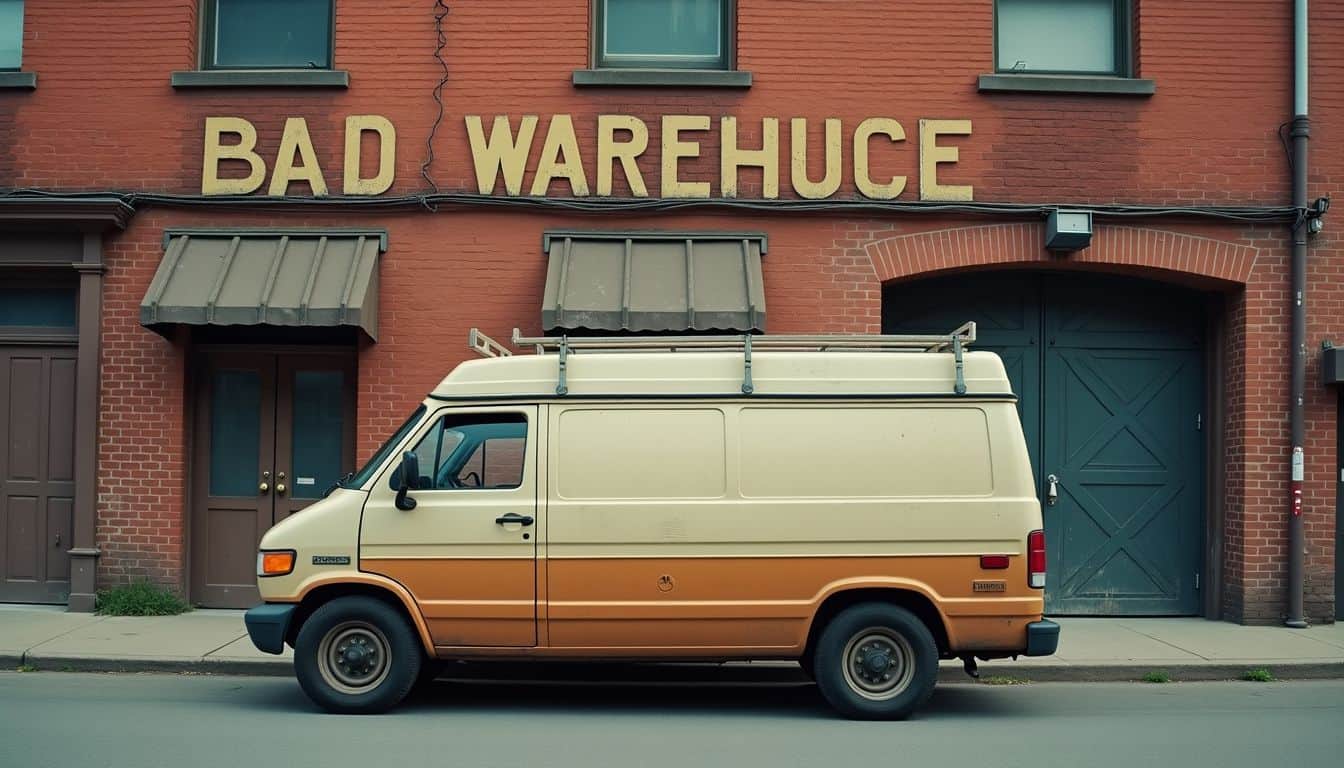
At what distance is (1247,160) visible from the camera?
11023 mm

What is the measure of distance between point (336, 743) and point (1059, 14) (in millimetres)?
9396

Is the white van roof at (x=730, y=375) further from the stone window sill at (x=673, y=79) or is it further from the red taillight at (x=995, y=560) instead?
the stone window sill at (x=673, y=79)

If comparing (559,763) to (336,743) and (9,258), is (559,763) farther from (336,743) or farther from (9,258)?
(9,258)

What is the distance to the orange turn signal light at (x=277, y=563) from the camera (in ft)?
24.3

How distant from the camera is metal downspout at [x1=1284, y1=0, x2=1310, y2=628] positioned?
10680 mm

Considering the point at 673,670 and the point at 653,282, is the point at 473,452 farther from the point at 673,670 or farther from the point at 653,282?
the point at 653,282

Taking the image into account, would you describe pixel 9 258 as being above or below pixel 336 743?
above

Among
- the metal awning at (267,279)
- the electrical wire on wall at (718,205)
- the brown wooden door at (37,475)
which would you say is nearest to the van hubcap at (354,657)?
the metal awning at (267,279)

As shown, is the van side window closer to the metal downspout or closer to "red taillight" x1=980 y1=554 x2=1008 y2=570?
"red taillight" x1=980 y1=554 x2=1008 y2=570

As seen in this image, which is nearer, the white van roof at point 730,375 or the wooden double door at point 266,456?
the white van roof at point 730,375

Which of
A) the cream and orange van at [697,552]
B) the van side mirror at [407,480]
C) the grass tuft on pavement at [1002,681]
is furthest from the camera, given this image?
the grass tuft on pavement at [1002,681]

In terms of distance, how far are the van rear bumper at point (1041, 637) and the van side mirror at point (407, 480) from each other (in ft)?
13.0

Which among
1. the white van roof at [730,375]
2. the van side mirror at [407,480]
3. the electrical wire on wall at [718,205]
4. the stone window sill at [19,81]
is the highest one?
the stone window sill at [19,81]

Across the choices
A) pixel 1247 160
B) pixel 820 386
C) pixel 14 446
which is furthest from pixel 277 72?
pixel 1247 160
